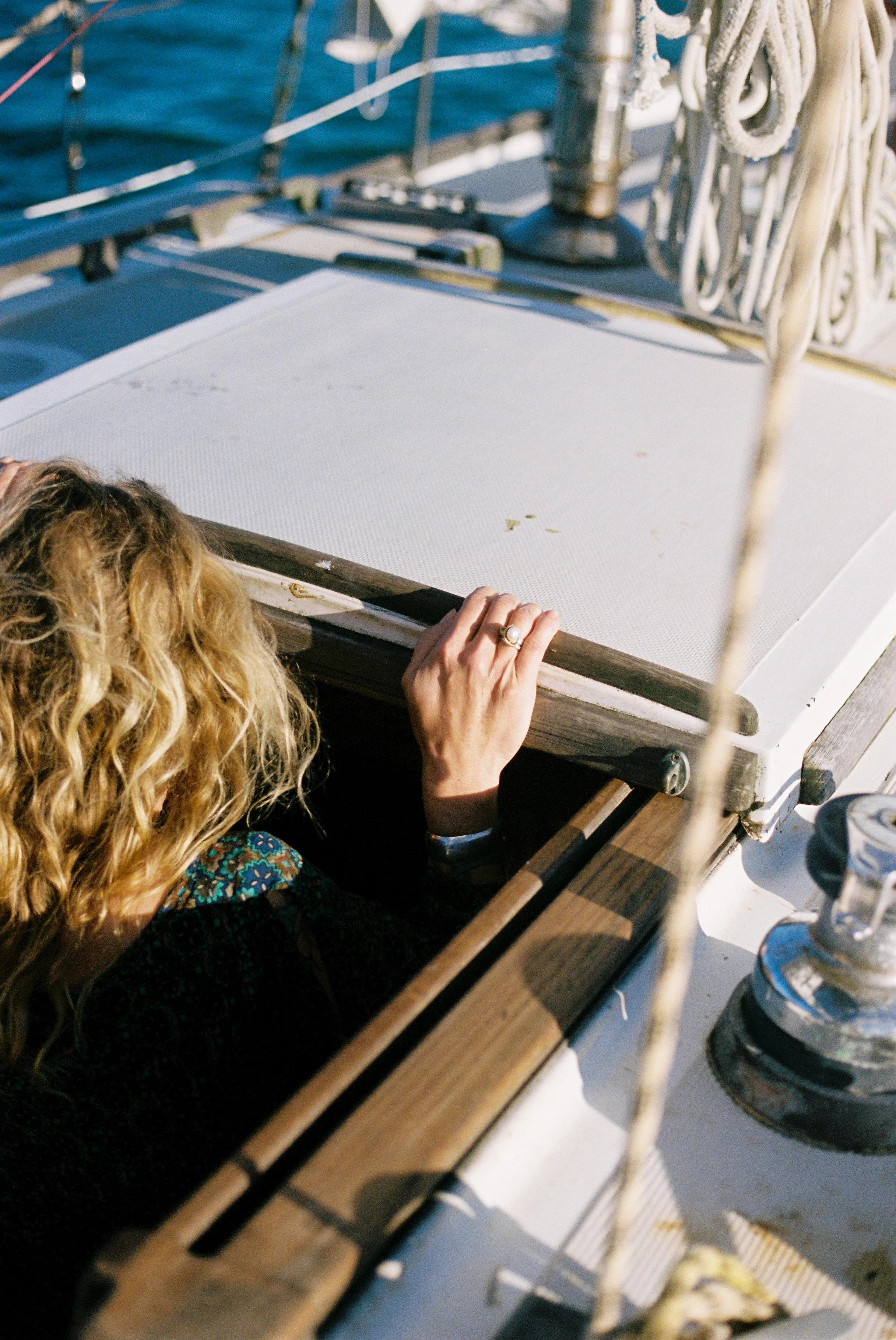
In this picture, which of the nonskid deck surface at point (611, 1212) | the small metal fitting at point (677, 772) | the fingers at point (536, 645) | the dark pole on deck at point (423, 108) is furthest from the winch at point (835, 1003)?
the dark pole on deck at point (423, 108)

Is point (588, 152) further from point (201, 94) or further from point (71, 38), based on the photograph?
point (201, 94)

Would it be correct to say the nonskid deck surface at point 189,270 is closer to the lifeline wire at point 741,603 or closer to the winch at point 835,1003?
the winch at point 835,1003

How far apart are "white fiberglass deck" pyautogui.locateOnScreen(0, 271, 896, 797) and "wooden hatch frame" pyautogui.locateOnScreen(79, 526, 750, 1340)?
0.11 m

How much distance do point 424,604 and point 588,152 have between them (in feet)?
5.46

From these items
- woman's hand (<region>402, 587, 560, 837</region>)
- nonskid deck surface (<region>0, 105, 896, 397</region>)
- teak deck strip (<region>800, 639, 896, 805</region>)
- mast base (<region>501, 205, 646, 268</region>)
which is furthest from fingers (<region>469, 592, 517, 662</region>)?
mast base (<region>501, 205, 646, 268</region>)

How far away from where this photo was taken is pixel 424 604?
1.09 metres

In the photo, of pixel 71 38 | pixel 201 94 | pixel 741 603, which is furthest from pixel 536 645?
pixel 201 94

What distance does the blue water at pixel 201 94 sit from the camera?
7141 mm

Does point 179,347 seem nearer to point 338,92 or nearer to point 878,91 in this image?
point 878,91

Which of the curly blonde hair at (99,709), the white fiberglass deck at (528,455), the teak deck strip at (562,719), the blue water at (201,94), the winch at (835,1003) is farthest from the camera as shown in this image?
the blue water at (201,94)

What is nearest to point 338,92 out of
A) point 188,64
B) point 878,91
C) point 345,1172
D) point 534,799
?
point 188,64

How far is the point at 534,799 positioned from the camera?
49.8 inches

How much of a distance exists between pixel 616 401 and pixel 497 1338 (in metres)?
1.13

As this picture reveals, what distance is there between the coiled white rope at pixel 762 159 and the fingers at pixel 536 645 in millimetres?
619
